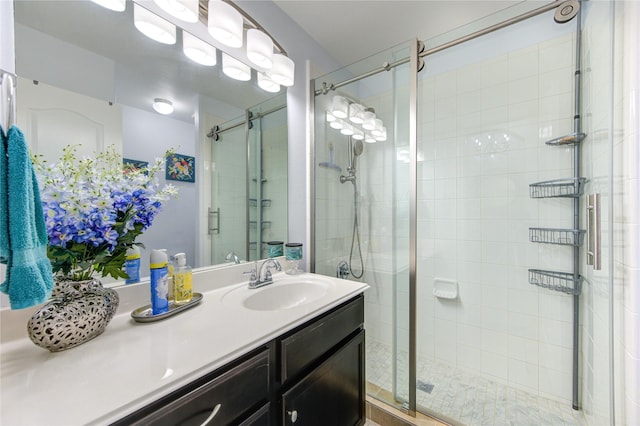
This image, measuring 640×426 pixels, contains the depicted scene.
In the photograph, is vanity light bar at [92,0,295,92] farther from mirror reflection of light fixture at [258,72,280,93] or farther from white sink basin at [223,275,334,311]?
white sink basin at [223,275,334,311]

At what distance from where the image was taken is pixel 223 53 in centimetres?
133

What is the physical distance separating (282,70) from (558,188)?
194cm

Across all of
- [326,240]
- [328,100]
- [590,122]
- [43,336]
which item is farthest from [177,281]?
[590,122]

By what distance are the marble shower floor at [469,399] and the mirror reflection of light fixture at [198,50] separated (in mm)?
2096

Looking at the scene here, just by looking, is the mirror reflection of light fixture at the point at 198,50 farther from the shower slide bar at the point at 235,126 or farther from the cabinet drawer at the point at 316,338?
the cabinet drawer at the point at 316,338

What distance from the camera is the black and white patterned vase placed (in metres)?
0.63

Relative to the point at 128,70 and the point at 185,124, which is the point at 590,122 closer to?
the point at 185,124

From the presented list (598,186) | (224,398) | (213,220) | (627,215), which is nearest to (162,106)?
(213,220)

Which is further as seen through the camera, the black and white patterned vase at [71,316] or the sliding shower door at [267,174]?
the sliding shower door at [267,174]

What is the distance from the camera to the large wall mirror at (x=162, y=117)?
83cm

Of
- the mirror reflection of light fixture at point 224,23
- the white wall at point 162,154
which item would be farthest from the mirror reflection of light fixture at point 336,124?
the white wall at point 162,154

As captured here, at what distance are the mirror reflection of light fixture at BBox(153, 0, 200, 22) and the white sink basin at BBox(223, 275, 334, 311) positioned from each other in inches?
50.9

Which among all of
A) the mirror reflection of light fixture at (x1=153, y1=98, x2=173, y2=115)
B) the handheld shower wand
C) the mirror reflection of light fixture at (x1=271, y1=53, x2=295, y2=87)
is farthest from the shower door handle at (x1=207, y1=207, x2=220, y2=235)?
the handheld shower wand

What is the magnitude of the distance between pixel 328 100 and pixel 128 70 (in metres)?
1.27
